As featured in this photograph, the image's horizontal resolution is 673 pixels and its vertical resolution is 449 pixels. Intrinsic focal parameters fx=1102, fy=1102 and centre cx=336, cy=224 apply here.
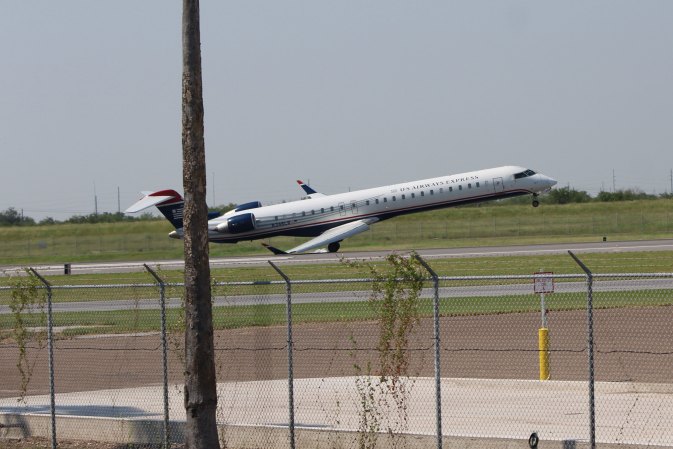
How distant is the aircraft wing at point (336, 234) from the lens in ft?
174

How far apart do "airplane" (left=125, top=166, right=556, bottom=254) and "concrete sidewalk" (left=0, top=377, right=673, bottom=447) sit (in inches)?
1393

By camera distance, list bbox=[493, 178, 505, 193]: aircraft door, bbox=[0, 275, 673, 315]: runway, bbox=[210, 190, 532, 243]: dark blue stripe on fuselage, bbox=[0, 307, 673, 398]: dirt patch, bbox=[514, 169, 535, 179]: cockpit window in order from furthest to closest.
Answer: bbox=[210, 190, 532, 243]: dark blue stripe on fuselage → bbox=[514, 169, 535, 179]: cockpit window → bbox=[493, 178, 505, 193]: aircraft door → bbox=[0, 275, 673, 315]: runway → bbox=[0, 307, 673, 398]: dirt patch

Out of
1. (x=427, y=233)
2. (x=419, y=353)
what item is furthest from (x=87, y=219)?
(x=419, y=353)

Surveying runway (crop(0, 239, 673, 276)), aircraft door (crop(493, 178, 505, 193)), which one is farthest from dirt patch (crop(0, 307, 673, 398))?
aircraft door (crop(493, 178, 505, 193))

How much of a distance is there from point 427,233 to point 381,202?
781 inches

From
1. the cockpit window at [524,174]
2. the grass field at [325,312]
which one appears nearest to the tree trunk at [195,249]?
the grass field at [325,312]

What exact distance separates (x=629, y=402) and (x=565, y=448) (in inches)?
147

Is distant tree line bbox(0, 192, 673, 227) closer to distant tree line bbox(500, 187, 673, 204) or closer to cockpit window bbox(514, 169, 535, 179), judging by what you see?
distant tree line bbox(500, 187, 673, 204)

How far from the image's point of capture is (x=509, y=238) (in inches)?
2699

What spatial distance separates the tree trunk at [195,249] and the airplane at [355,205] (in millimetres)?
41200

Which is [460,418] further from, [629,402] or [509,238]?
[509,238]

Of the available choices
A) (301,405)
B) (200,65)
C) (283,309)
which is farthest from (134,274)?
(200,65)

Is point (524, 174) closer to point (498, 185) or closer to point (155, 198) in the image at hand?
point (498, 185)

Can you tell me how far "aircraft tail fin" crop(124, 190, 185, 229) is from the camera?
190 ft
